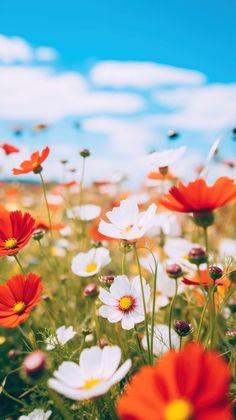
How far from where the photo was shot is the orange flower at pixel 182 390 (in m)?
0.36

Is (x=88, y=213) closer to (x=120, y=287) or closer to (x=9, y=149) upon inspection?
(x=9, y=149)

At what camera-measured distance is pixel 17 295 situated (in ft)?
2.48

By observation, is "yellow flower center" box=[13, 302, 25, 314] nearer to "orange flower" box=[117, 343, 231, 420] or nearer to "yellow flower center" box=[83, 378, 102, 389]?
"yellow flower center" box=[83, 378, 102, 389]

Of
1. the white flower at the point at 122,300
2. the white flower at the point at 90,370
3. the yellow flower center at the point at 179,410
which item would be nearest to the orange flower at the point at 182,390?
the yellow flower center at the point at 179,410

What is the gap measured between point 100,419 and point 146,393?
0.36m

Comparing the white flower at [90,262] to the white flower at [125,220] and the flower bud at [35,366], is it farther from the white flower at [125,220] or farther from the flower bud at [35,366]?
the flower bud at [35,366]

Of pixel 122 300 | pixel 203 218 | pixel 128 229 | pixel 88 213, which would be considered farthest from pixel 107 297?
pixel 88 213

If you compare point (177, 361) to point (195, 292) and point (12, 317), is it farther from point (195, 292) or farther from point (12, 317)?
A: point (195, 292)

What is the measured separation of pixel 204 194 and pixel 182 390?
264 mm

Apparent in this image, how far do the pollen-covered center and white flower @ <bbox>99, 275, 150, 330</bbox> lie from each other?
131mm

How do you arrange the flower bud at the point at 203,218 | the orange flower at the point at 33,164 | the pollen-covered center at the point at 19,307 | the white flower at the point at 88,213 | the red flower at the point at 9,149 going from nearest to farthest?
1. the flower bud at the point at 203,218
2. the pollen-covered center at the point at 19,307
3. the orange flower at the point at 33,164
4. the red flower at the point at 9,149
5. the white flower at the point at 88,213

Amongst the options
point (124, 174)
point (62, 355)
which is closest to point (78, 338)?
point (62, 355)

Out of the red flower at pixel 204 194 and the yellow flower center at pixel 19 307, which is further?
the yellow flower center at pixel 19 307

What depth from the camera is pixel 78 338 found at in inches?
41.2
